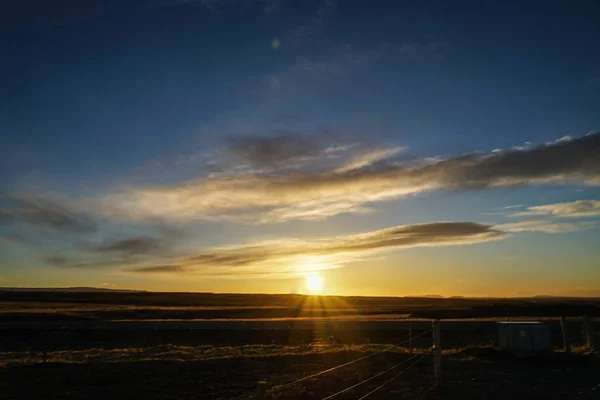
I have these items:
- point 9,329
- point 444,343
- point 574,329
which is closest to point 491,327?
point 574,329

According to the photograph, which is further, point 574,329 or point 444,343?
point 574,329

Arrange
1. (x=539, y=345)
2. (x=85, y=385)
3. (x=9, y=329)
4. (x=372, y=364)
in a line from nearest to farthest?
(x=85, y=385)
(x=372, y=364)
(x=539, y=345)
(x=9, y=329)

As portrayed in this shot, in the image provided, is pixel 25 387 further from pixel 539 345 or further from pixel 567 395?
pixel 539 345

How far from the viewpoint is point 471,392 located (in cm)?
1273

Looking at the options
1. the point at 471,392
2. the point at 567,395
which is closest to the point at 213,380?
the point at 471,392

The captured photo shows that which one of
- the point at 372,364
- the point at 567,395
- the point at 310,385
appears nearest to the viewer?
the point at 567,395

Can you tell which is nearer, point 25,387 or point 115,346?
point 25,387

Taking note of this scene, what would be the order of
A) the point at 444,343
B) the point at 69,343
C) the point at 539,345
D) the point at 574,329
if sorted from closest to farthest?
the point at 539,345 < the point at 444,343 < the point at 69,343 < the point at 574,329

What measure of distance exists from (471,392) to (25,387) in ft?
42.7

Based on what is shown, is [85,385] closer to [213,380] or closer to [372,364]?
[213,380]

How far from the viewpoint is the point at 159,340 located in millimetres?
32094

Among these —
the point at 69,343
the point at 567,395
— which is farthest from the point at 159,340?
the point at 567,395

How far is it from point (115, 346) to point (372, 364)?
19.8 meters

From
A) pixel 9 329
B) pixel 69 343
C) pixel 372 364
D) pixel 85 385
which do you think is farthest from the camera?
pixel 9 329
